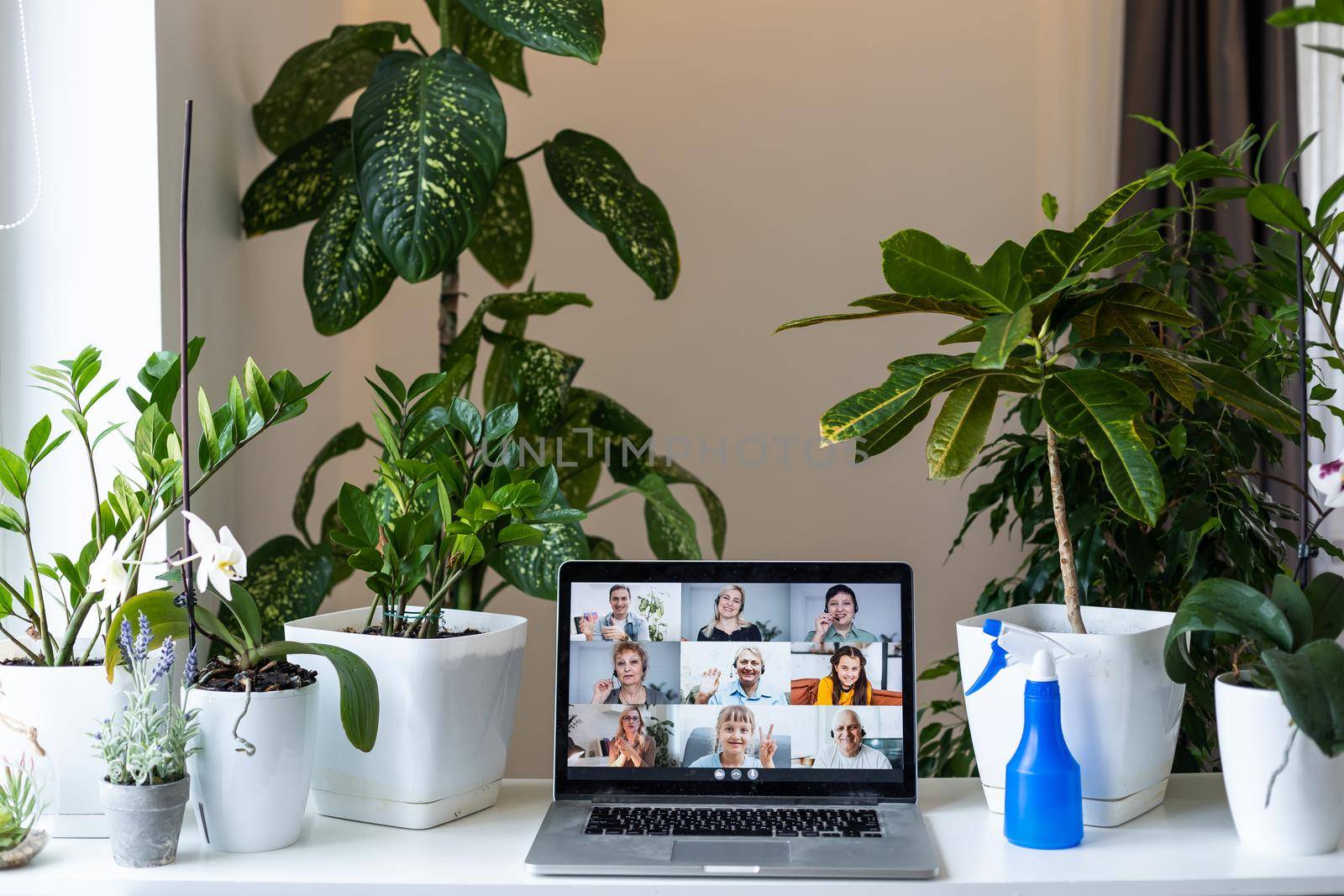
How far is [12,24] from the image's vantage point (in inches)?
49.7

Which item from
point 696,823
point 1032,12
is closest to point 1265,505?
point 696,823

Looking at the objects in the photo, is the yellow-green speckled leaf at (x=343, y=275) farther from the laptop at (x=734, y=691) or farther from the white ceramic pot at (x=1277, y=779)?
the white ceramic pot at (x=1277, y=779)

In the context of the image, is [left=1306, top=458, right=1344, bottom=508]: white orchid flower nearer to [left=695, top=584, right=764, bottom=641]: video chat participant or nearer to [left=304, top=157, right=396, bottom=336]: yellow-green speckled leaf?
[left=695, top=584, right=764, bottom=641]: video chat participant

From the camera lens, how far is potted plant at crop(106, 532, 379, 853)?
0.95 meters

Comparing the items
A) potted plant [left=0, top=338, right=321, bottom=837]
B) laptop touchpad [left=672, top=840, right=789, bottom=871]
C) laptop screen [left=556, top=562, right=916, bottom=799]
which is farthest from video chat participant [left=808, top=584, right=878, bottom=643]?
potted plant [left=0, top=338, right=321, bottom=837]

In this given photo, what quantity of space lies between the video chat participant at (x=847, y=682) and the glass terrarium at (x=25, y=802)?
2.28 ft

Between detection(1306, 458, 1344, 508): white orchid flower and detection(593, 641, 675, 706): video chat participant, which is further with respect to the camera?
detection(593, 641, 675, 706): video chat participant

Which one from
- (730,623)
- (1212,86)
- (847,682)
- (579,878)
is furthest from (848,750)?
(1212,86)

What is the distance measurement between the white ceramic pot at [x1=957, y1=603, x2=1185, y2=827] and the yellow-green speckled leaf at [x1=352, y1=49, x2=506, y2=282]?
835 millimetres

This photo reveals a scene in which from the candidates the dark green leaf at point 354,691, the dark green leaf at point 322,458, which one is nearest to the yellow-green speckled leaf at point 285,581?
the dark green leaf at point 322,458

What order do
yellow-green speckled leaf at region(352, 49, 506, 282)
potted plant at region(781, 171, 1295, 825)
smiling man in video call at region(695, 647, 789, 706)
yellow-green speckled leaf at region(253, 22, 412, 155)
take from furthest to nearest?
yellow-green speckled leaf at region(253, 22, 412, 155)
yellow-green speckled leaf at region(352, 49, 506, 282)
smiling man in video call at region(695, 647, 789, 706)
potted plant at region(781, 171, 1295, 825)

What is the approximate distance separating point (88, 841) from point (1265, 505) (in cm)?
149

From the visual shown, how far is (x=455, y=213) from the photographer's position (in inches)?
56.6

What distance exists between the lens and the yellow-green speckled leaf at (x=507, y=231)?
186 centimetres
